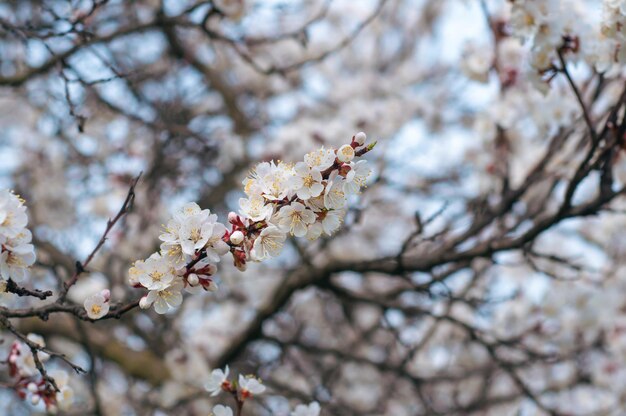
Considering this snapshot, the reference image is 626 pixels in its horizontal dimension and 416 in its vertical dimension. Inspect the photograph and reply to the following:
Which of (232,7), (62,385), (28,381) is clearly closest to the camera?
(28,381)

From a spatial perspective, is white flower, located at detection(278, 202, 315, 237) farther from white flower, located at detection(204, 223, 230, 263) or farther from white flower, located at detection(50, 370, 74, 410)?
white flower, located at detection(50, 370, 74, 410)

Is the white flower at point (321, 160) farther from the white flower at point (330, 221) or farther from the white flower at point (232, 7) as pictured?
the white flower at point (232, 7)

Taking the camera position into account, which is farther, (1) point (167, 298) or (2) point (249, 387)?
(2) point (249, 387)

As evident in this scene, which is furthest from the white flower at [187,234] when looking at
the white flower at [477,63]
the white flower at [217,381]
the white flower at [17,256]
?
the white flower at [477,63]

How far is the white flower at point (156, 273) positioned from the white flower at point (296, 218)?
1.05 feet

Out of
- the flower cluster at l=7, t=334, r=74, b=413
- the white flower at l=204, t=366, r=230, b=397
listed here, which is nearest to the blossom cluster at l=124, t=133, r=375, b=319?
the white flower at l=204, t=366, r=230, b=397

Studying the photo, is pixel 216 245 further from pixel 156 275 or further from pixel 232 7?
pixel 232 7

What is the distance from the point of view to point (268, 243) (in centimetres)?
180

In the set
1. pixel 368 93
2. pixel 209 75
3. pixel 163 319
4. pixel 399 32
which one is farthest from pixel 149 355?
pixel 399 32

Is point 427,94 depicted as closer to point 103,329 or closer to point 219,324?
point 219,324

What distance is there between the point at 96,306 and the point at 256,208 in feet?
1.72

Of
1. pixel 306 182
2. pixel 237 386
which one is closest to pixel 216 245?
pixel 306 182

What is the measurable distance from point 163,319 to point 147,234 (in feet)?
2.57

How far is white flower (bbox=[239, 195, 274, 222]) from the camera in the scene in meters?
1.77
